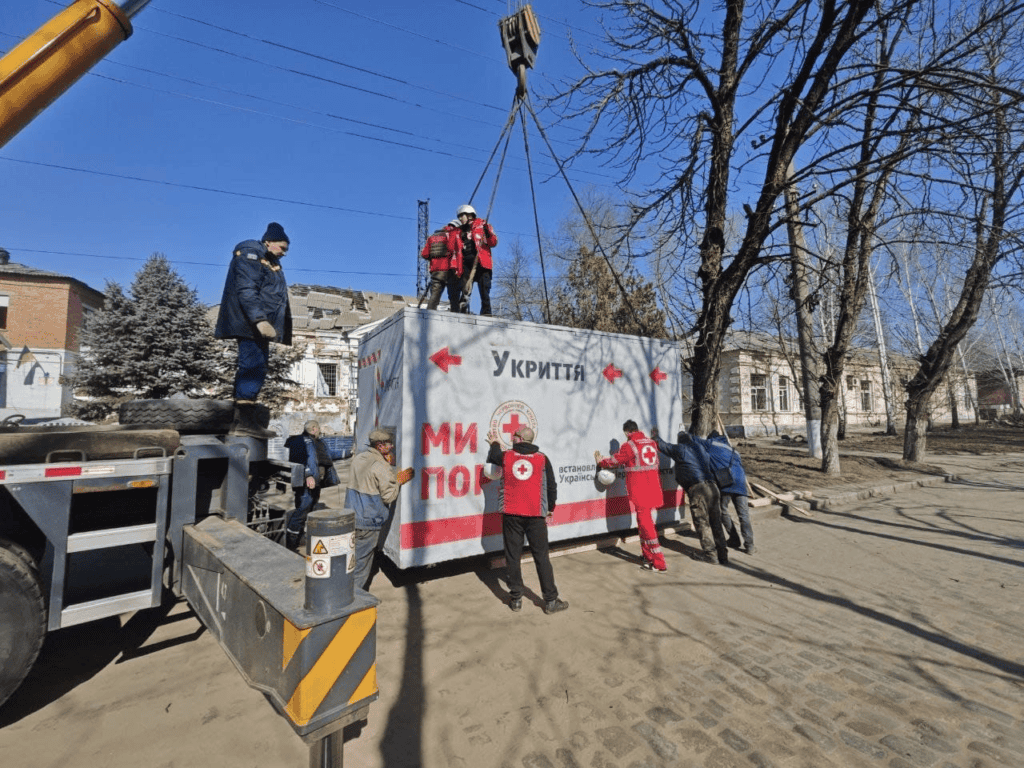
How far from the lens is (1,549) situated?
260 centimetres

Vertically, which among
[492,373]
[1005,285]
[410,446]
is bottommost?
[410,446]

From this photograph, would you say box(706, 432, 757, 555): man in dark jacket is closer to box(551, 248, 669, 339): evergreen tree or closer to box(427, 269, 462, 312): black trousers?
box(427, 269, 462, 312): black trousers

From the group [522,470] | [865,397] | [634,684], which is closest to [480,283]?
[522,470]

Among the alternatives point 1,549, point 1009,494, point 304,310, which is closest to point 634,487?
point 1,549

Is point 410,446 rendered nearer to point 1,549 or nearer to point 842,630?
point 1,549

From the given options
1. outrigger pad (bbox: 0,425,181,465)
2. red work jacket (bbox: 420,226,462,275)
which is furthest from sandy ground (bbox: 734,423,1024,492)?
outrigger pad (bbox: 0,425,181,465)

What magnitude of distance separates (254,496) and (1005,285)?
32.4 feet

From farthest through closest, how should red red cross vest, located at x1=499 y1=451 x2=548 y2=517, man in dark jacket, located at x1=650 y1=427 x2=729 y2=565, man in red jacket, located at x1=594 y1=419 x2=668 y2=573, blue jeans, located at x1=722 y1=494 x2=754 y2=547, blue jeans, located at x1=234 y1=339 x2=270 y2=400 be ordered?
blue jeans, located at x1=722 y1=494 x2=754 y2=547 → man in dark jacket, located at x1=650 y1=427 x2=729 y2=565 → man in red jacket, located at x1=594 y1=419 x2=668 y2=573 → red red cross vest, located at x1=499 y1=451 x2=548 y2=517 → blue jeans, located at x1=234 y1=339 x2=270 y2=400

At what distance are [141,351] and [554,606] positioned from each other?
1789 cm

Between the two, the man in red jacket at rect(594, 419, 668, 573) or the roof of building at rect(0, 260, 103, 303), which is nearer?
the man in red jacket at rect(594, 419, 668, 573)

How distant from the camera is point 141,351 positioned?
16.3 m

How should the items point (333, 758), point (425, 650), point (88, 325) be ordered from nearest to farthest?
point (333, 758) → point (425, 650) → point (88, 325)

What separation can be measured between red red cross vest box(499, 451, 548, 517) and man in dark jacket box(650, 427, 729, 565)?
230 centimetres

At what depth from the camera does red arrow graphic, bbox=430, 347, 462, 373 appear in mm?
4793
